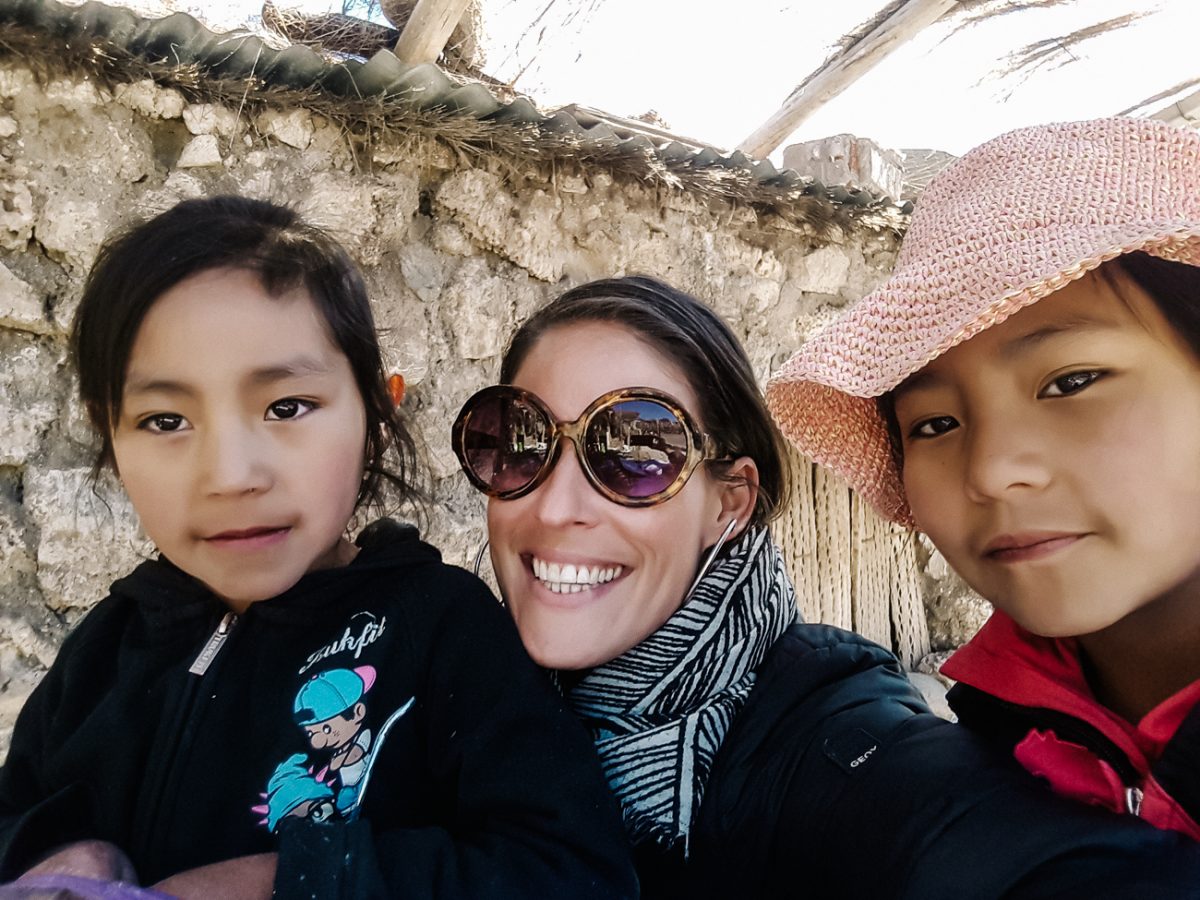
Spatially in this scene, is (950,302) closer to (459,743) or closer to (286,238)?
(459,743)

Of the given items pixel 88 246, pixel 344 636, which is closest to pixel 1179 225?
pixel 344 636

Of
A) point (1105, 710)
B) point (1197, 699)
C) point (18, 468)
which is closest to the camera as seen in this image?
point (1197, 699)

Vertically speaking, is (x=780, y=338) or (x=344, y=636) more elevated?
(x=780, y=338)

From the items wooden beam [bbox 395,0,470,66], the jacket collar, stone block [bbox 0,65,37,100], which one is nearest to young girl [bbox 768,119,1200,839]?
the jacket collar

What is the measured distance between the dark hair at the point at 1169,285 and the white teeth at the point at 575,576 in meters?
0.82

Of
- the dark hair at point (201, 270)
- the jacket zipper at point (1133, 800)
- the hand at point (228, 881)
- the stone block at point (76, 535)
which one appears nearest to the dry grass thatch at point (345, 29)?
the stone block at point (76, 535)

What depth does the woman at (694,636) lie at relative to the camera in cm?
97

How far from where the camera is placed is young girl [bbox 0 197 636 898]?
3.25ft

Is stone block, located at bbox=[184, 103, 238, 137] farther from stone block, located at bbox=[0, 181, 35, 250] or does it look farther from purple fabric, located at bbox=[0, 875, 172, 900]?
purple fabric, located at bbox=[0, 875, 172, 900]

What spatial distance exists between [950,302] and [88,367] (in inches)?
52.1

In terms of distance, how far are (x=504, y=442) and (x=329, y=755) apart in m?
0.57

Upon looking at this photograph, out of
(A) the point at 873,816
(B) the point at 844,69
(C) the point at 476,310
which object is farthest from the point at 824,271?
(A) the point at 873,816

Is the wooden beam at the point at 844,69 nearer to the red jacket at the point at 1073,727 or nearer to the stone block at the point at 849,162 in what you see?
the stone block at the point at 849,162

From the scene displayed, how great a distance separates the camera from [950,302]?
97cm
